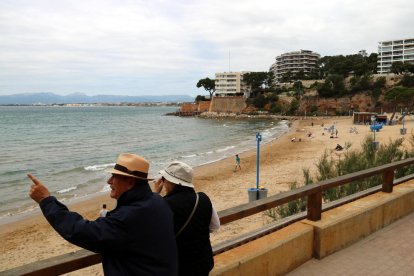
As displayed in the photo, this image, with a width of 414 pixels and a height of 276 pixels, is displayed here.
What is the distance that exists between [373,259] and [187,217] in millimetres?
2980

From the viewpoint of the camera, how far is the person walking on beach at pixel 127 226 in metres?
1.85

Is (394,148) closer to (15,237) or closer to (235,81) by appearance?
(15,237)

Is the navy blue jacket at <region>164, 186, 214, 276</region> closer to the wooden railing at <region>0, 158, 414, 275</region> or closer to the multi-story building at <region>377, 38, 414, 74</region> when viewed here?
the wooden railing at <region>0, 158, 414, 275</region>

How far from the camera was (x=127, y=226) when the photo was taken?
6.30ft

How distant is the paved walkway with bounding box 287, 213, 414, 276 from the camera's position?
4078mm

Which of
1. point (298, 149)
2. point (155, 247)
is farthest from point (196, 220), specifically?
point (298, 149)

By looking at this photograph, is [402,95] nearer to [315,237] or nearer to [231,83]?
[315,237]

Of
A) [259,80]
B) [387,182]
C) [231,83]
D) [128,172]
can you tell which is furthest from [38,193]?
[231,83]

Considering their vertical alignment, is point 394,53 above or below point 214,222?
above

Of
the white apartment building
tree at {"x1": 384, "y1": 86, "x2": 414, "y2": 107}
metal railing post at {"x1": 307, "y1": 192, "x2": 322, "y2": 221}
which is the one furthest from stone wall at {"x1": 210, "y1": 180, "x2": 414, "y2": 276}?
the white apartment building

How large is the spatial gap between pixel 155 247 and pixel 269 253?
194 cm

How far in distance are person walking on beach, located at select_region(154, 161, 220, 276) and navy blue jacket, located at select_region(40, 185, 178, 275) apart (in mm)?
282

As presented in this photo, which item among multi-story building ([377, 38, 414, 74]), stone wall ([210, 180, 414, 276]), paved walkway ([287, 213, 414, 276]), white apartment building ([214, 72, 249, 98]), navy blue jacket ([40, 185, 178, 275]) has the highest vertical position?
multi-story building ([377, 38, 414, 74])

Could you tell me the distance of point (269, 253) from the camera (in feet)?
12.0
